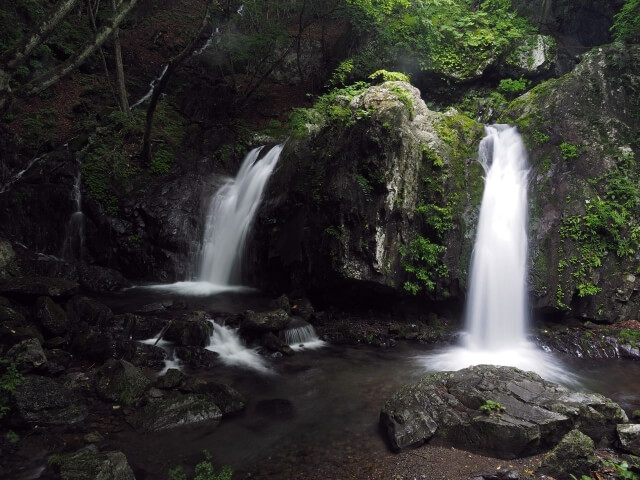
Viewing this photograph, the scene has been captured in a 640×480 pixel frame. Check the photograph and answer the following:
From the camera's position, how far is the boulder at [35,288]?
8.21 m

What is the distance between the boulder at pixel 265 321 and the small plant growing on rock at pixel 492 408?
4.58 m

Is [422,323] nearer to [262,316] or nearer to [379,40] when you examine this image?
[262,316]

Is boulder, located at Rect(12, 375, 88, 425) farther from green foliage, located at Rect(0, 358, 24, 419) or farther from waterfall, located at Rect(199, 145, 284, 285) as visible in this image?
waterfall, located at Rect(199, 145, 284, 285)

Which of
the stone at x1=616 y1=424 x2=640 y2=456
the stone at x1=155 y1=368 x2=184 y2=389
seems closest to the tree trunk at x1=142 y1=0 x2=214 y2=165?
the stone at x1=155 y1=368 x2=184 y2=389

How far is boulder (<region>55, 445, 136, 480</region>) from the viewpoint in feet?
13.8

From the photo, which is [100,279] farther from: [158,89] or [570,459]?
[570,459]

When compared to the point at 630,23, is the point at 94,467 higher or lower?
lower

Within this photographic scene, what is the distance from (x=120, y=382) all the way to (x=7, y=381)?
1.42m

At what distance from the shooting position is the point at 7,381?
557 centimetres

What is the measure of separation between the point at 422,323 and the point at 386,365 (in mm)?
2104

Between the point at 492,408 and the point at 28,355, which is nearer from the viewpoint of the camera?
the point at 492,408

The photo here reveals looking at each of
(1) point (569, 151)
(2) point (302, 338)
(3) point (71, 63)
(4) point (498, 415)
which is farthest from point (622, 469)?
(1) point (569, 151)

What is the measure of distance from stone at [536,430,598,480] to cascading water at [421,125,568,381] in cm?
329

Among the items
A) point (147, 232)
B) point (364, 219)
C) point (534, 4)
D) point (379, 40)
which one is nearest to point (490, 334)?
point (364, 219)
